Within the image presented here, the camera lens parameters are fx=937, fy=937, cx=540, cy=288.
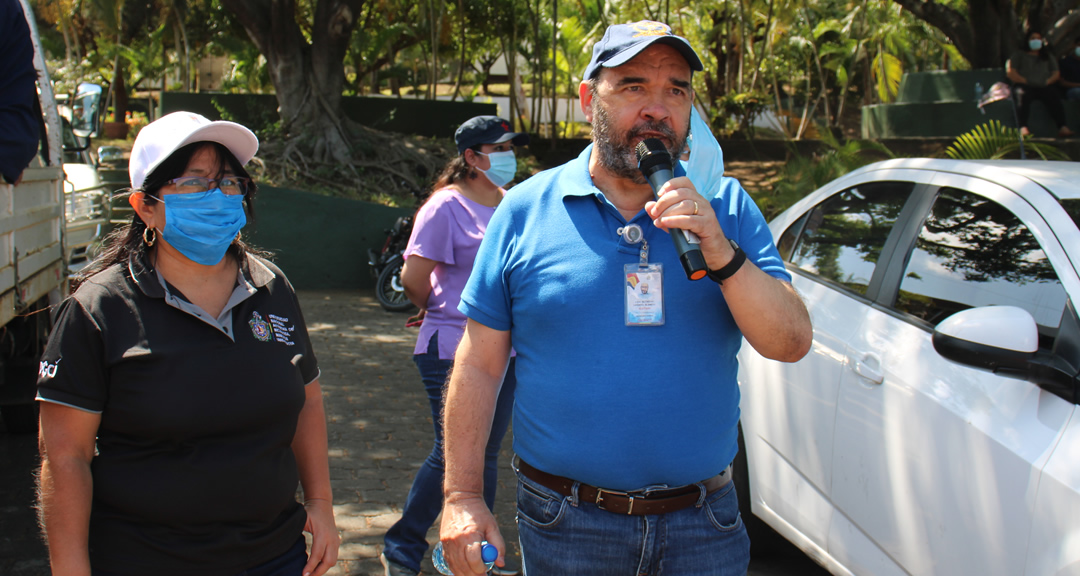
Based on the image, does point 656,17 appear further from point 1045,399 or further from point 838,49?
point 1045,399

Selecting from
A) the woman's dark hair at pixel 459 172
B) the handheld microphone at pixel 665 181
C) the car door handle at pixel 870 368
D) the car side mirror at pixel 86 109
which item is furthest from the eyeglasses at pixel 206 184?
the car side mirror at pixel 86 109

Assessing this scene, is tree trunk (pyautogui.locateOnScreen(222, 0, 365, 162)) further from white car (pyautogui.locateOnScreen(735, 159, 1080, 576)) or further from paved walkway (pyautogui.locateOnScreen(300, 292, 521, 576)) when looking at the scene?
white car (pyautogui.locateOnScreen(735, 159, 1080, 576))

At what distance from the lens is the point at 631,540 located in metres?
2.26

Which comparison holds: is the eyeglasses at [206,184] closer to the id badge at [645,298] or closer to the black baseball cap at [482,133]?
the id badge at [645,298]

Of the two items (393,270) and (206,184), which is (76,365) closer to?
(206,184)

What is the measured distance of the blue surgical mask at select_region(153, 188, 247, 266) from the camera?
2.32m

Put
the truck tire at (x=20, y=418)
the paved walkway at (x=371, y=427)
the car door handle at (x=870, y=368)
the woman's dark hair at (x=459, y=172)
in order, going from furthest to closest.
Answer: the truck tire at (x=20, y=418) < the paved walkway at (x=371, y=427) < the woman's dark hair at (x=459, y=172) < the car door handle at (x=870, y=368)

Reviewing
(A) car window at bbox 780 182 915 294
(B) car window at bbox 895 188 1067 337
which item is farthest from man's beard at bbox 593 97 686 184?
(A) car window at bbox 780 182 915 294

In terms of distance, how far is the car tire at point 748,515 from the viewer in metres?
4.12

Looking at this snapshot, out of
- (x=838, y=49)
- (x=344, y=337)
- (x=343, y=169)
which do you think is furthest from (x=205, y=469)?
(x=838, y=49)

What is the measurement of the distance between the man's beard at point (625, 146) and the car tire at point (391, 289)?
866 centimetres

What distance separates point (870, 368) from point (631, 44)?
162 centimetres

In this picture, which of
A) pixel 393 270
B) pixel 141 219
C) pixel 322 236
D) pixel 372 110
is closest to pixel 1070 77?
pixel 393 270

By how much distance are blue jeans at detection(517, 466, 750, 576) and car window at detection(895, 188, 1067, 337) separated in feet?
4.18
